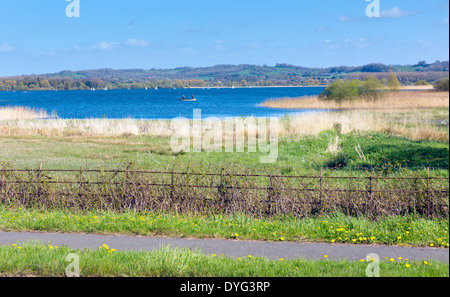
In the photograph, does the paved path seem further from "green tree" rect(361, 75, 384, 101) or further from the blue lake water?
"green tree" rect(361, 75, 384, 101)

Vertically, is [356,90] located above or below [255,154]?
above

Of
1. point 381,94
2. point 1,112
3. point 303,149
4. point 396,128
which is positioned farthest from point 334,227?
point 1,112

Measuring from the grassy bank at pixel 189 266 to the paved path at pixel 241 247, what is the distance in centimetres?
45

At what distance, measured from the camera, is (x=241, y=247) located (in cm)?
727

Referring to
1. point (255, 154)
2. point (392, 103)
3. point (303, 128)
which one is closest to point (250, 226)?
point (255, 154)

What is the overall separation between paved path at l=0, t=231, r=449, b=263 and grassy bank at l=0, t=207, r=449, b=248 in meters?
0.30

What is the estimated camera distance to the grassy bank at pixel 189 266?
229 inches

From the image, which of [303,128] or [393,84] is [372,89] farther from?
[303,128]

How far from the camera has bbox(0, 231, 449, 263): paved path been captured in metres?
6.80

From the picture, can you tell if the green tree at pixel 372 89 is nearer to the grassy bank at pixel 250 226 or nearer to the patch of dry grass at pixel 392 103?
the patch of dry grass at pixel 392 103

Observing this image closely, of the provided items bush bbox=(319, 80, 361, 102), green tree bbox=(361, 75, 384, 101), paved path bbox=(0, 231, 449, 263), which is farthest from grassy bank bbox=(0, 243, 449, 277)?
bush bbox=(319, 80, 361, 102)

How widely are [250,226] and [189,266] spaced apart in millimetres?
2436

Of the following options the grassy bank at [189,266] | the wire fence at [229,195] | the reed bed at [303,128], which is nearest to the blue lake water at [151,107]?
the reed bed at [303,128]
